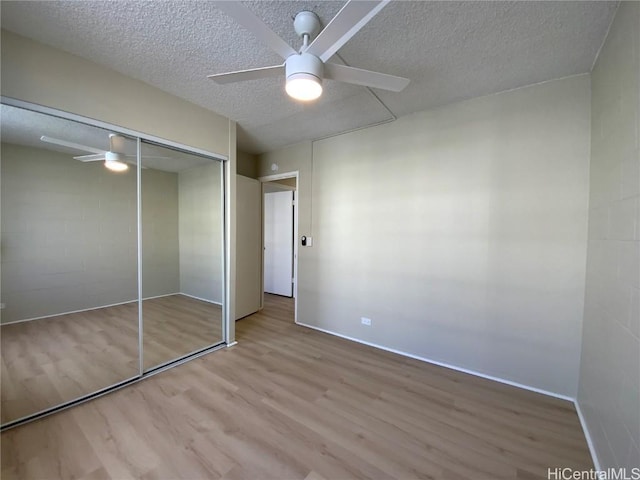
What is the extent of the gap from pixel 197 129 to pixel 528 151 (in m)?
3.31

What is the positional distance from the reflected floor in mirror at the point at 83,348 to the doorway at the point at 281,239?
2.53 meters

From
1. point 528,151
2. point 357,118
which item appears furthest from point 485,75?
point 357,118

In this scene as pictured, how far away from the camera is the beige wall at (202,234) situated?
313 cm

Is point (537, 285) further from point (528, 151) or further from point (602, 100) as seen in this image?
point (602, 100)

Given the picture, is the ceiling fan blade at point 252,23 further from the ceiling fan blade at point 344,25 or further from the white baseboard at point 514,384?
the white baseboard at point 514,384

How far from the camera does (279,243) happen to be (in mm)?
5781

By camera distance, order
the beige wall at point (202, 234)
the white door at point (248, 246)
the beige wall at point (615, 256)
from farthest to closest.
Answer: the white door at point (248, 246), the beige wall at point (202, 234), the beige wall at point (615, 256)

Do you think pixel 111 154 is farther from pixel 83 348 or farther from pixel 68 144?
pixel 83 348

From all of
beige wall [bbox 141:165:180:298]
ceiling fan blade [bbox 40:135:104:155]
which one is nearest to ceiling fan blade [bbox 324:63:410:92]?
beige wall [bbox 141:165:180:298]

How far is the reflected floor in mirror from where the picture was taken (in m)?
2.08

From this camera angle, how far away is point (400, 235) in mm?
Answer: 3004

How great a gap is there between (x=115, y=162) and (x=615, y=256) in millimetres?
3918

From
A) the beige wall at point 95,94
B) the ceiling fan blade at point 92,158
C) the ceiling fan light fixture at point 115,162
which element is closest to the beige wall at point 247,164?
the beige wall at point 95,94

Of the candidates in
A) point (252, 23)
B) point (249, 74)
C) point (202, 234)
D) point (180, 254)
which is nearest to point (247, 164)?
point (202, 234)
